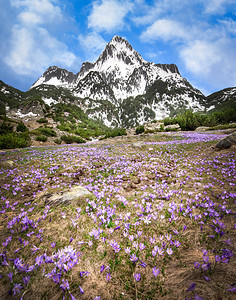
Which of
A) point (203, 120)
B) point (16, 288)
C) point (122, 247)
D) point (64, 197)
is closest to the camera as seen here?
point (16, 288)

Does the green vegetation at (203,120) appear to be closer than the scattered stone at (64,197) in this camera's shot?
No

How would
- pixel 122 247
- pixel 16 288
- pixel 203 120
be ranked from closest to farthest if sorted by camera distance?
1. pixel 16 288
2. pixel 122 247
3. pixel 203 120

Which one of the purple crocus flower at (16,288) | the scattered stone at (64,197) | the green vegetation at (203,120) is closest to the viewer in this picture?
the purple crocus flower at (16,288)

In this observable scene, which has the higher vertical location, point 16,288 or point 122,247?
point 16,288

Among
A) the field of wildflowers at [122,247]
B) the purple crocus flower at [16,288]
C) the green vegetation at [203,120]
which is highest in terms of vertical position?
the green vegetation at [203,120]

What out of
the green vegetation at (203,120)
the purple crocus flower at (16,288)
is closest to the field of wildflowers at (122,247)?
the purple crocus flower at (16,288)

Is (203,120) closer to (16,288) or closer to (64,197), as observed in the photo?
(64,197)

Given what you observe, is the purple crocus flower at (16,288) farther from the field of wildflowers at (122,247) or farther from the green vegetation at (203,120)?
the green vegetation at (203,120)

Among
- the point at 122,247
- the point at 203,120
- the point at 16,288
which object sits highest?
the point at 203,120

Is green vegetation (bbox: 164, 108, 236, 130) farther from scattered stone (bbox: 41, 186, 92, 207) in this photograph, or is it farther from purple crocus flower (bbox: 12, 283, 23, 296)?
purple crocus flower (bbox: 12, 283, 23, 296)

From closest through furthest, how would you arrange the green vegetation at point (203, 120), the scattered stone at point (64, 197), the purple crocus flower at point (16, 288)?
the purple crocus flower at point (16, 288)
the scattered stone at point (64, 197)
the green vegetation at point (203, 120)

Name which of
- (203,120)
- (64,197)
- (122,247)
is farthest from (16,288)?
(203,120)

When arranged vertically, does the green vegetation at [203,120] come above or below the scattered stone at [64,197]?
above

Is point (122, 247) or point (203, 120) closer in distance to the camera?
point (122, 247)
